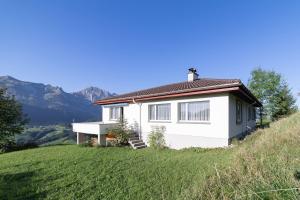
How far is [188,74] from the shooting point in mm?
18844

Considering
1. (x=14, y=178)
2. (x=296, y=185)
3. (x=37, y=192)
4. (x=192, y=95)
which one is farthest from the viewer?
(x=192, y=95)

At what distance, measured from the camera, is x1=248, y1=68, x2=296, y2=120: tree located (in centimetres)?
3544

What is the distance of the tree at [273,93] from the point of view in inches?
1395

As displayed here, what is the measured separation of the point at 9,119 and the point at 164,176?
865 inches

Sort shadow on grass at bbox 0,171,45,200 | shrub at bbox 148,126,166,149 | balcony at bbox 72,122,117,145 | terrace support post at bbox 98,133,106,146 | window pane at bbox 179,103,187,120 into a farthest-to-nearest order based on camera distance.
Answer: balcony at bbox 72,122,117,145
terrace support post at bbox 98,133,106,146
shrub at bbox 148,126,166,149
window pane at bbox 179,103,187,120
shadow on grass at bbox 0,171,45,200

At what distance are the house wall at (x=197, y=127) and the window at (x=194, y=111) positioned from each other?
0.29 meters

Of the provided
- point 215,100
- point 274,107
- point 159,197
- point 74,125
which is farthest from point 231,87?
point 274,107

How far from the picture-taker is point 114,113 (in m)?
19.2

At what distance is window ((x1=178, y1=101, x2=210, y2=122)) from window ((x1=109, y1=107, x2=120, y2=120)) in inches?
290

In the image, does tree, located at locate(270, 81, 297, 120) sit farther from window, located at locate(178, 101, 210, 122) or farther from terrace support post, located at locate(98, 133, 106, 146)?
terrace support post, located at locate(98, 133, 106, 146)

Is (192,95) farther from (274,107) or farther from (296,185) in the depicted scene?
(274,107)

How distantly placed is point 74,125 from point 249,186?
724 inches

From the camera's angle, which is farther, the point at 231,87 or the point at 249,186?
the point at 231,87

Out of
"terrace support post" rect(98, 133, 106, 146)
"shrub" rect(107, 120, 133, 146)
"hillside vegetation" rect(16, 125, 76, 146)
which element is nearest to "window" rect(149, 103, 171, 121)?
"shrub" rect(107, 120, 133, 146)
